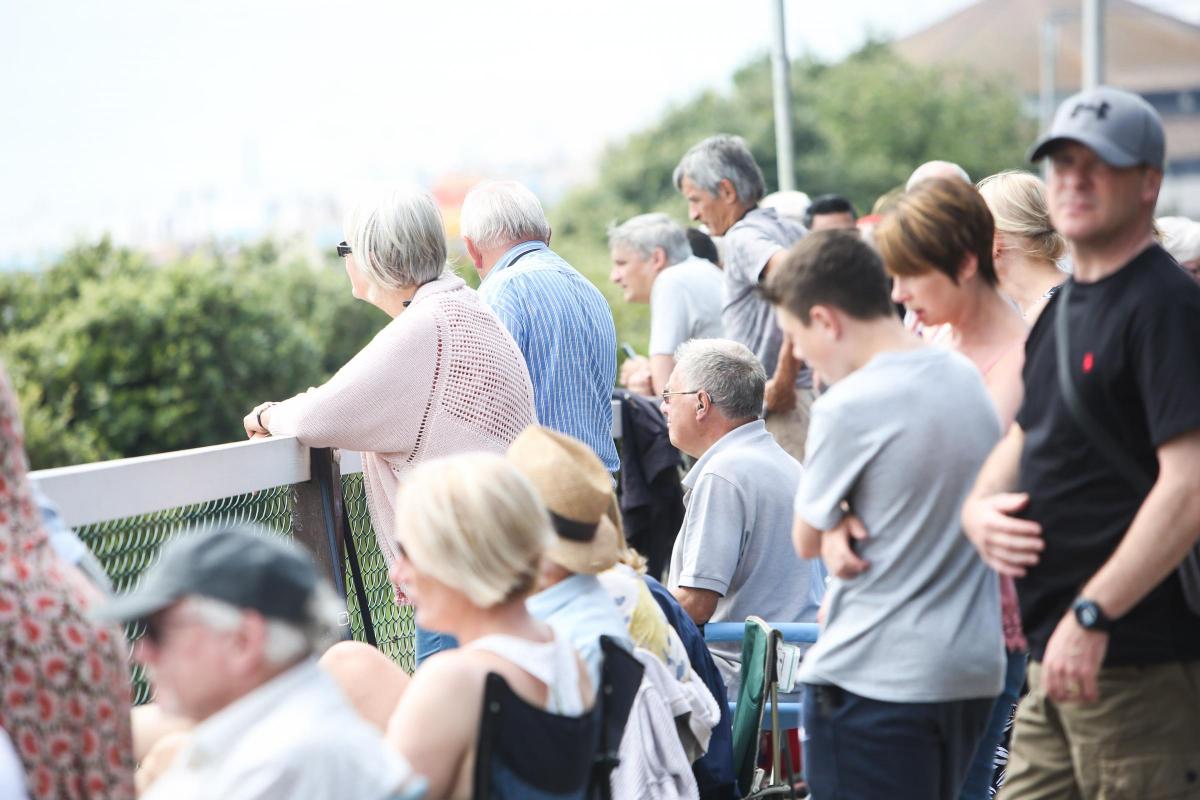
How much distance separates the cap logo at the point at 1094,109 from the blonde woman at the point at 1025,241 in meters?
1.41

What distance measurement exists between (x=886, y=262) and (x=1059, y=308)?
1.33ft

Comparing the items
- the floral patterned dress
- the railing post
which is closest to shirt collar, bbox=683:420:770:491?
the railing post

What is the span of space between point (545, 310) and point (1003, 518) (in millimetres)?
2301

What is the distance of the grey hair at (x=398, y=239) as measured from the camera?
388cm

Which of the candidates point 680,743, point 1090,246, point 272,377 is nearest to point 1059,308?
point 1090,246

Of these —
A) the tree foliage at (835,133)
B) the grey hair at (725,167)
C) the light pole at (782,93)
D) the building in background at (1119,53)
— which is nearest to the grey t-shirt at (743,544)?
the grey hair at (725,167)

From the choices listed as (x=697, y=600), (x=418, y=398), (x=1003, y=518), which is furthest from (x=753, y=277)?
(x=1003, y=518)

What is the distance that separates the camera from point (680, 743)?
3312 mm

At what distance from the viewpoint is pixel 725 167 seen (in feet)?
20.1

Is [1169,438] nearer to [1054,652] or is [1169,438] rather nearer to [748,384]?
[1054,652]

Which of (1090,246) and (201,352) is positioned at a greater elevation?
(1090,246)

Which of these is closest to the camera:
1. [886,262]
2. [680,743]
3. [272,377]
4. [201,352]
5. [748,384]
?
[886,262]

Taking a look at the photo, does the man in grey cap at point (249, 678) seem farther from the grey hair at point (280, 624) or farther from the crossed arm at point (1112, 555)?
the crossed arm at point (1112, 555)

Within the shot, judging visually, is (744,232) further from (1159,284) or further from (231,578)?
(231,578)
